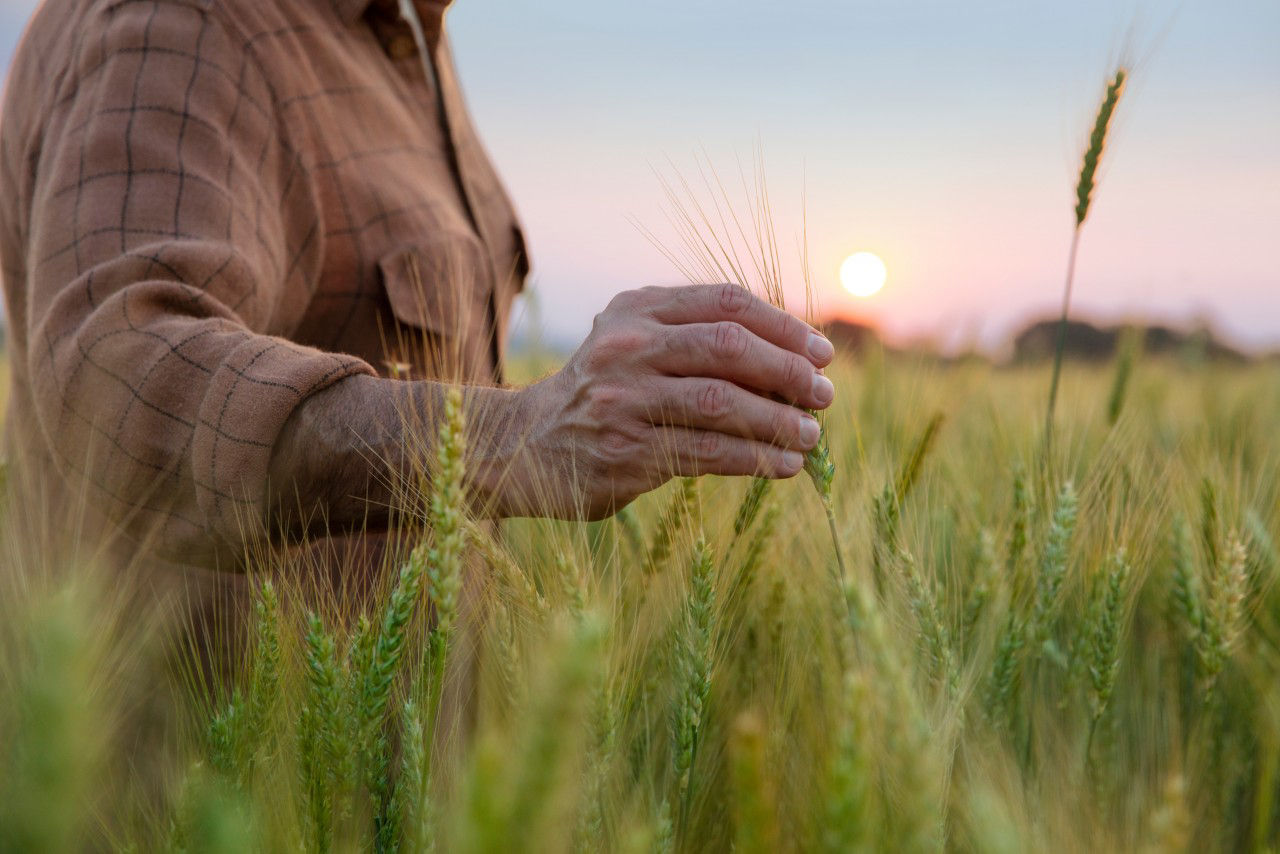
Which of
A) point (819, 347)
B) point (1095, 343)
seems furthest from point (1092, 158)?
point (1095, 343)

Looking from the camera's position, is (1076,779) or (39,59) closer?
(1076,779)

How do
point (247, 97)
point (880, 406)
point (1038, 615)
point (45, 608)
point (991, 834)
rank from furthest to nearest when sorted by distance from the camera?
1. point (880, 406)
2. point (247, 97)
3. point (1038, 615)
4. point (45, 608)
5. point (991, 834)

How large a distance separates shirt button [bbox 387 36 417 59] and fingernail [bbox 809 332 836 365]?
1254 millimetres

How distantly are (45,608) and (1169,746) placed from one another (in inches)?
52.1

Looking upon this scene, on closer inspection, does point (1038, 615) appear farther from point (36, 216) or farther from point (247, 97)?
point (36, 216)

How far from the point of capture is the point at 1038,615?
108 centimetres

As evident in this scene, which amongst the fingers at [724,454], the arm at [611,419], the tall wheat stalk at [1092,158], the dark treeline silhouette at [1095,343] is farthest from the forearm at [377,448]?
the tall wheat stalk at [1092,158]

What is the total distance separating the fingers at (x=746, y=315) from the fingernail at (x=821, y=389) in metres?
0.03

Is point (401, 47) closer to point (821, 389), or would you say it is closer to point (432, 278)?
point (432, 278)

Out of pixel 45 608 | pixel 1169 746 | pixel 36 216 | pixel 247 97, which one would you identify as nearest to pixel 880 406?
pixel 1169 746

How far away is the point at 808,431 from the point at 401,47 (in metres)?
1.33

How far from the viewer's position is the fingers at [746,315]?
0.95m

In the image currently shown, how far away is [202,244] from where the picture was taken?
1.16 meters

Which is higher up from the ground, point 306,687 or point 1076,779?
point 306,687
